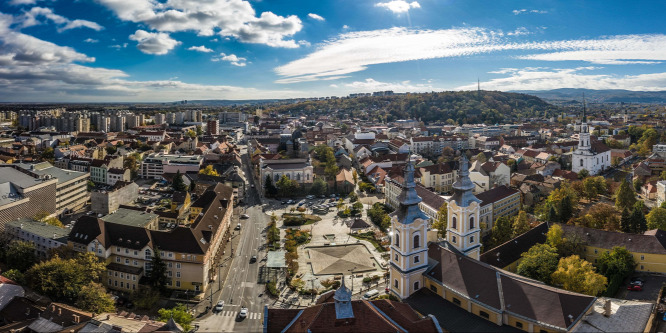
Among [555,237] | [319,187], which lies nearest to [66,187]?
[319,187]

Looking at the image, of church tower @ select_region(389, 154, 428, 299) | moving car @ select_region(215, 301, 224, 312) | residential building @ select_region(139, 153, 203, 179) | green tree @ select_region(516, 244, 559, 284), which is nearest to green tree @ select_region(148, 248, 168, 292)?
moving car @ select_region(215, 301, 224, 312)

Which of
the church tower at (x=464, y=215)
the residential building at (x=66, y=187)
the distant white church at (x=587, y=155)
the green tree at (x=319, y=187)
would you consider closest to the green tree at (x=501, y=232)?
the church tower at (x=464, y=215)

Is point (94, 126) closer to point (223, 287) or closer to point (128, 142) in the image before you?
point (128, 142)

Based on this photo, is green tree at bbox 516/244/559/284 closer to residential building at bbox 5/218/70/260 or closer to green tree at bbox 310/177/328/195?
green tree at bbox 310/177/328/195

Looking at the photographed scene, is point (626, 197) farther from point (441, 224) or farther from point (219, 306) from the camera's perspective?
point (219, 306)

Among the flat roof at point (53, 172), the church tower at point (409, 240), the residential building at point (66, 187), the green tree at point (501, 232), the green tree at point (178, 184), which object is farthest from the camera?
the green tree at point (178, 184)

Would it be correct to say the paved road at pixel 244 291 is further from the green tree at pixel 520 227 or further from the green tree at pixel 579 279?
the green tree at pixel 520 227
